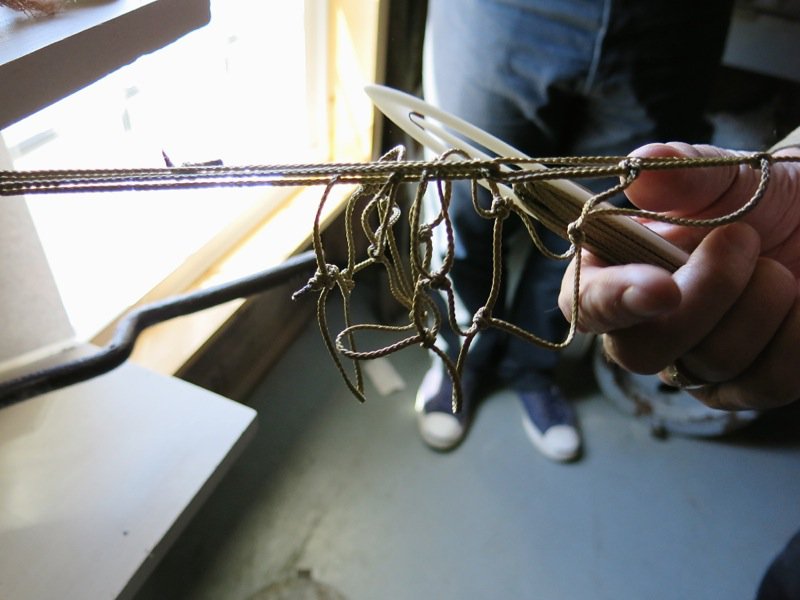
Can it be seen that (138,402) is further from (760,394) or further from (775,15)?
(775,15)

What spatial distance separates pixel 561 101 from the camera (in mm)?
859

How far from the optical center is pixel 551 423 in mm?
1210

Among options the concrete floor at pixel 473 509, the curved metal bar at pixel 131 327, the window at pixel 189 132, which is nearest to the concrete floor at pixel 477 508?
the concrete floor at pixel 473 509

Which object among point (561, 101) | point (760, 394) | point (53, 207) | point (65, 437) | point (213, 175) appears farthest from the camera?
point (561, 101)

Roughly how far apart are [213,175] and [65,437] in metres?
0.44

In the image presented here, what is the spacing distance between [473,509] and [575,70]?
0.73m

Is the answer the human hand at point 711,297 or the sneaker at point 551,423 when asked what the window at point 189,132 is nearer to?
the human hand at point 711,297

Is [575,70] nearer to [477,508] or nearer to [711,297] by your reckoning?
[711,297]

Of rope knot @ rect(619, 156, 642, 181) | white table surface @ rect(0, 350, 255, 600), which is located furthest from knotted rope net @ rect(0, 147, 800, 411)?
white table surface @ rect(0, 350, 255, 600)

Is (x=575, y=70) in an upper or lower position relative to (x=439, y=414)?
upper

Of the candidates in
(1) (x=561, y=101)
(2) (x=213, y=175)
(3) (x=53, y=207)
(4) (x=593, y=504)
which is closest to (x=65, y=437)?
(3) (x=53, y=207)

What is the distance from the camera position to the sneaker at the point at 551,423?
3.90ft

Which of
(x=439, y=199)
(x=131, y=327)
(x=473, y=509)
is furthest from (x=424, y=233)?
(x=473, y=509)

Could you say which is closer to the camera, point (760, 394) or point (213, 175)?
point (213, 175)
